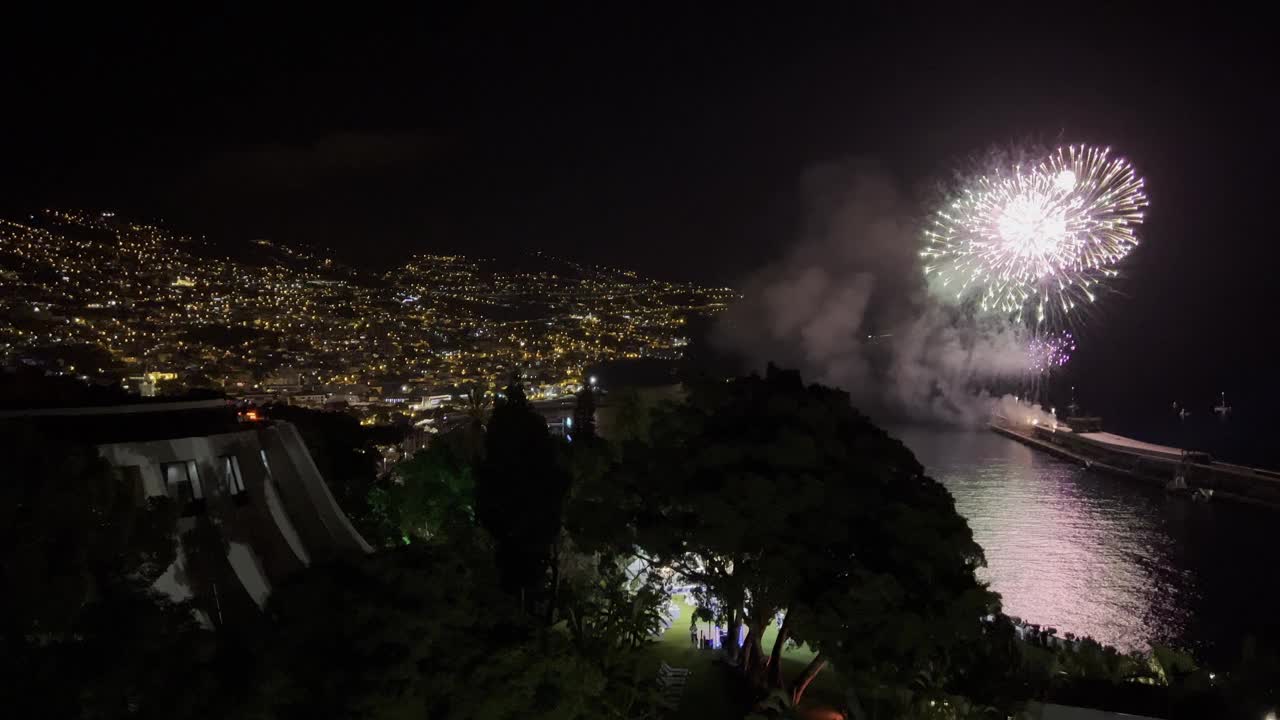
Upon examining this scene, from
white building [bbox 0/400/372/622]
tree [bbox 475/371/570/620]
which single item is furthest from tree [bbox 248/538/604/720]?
tree [bbox 475/371/570/620]

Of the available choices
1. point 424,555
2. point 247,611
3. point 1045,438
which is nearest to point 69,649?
point 424,555

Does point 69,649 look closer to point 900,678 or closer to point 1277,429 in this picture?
point 900,678

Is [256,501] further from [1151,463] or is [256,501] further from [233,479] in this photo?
[1151,463]

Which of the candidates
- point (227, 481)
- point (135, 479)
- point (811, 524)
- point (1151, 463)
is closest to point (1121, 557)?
point (1151, 463)

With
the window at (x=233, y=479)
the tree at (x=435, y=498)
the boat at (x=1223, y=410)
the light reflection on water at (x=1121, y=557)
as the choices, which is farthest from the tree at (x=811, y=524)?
the boat at (x=1223, y=410)

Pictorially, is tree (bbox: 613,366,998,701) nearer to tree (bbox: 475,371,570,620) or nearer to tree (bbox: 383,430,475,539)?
tree (bbox: 475,371,570,620)

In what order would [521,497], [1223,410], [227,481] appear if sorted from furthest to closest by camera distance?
[1223,410], [521,497], [227,481]
